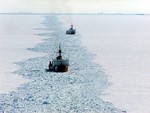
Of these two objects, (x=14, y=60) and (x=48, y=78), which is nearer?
(x=48, y=78)

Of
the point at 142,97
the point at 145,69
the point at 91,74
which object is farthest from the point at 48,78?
the point at 145,69

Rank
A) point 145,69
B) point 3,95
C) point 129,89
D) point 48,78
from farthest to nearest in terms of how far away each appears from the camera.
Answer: point 145,69, point 48,78, point 129,89, point 3,95

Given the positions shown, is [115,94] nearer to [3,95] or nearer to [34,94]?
[34,94]

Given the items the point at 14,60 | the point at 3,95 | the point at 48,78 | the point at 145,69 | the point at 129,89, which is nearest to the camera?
the point at 3,95

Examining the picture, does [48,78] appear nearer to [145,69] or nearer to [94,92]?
[94,92]

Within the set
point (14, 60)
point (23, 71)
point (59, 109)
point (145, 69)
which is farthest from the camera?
point (14, 60)

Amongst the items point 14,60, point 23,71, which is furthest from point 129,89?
point 14,60

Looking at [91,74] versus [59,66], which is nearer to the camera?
[91,74]

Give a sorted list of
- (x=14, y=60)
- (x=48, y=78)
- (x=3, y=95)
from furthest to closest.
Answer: (x=14, y=60), (x=48, y=78), (x=3, y=95)
